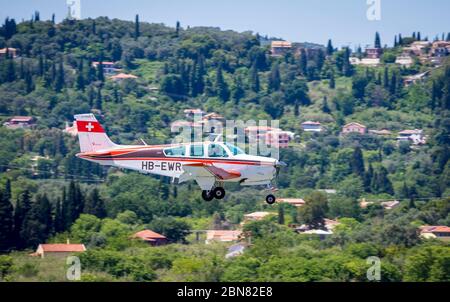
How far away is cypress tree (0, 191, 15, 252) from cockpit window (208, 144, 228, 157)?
3572 centimetres

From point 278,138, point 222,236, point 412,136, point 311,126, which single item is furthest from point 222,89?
point 222,236

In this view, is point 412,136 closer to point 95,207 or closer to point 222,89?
point 222,89

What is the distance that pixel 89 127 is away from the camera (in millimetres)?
43531

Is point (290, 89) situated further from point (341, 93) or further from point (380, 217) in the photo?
point (380, 217)

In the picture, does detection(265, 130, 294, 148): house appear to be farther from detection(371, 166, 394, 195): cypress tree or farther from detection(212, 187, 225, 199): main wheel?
detection(212, 187, 225, 199): main wheel

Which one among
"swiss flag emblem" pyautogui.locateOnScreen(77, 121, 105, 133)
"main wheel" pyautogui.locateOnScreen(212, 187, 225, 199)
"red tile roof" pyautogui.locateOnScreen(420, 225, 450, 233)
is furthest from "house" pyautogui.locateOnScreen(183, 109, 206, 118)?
"main wheel" pyautogui.locateOnScreen(212, 187, 225, 199)

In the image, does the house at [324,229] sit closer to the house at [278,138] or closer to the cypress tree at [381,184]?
the cypress tree at [381,184]

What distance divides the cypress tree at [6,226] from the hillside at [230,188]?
93 mm

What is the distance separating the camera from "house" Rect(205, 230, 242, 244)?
78.7m

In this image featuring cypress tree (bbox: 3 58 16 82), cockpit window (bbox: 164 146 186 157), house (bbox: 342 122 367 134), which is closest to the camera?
cockpit window (bbox: 164 146 186 157)

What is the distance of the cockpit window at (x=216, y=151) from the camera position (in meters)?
41.4

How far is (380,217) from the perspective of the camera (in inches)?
3841

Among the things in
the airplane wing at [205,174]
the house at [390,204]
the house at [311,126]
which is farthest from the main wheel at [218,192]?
the house at [311,126]

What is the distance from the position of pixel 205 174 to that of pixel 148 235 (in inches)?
1646
